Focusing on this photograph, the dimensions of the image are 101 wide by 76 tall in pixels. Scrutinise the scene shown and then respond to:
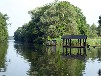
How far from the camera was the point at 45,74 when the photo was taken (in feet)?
92.0

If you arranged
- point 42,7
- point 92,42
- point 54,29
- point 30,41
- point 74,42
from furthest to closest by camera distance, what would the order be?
point 30,41 < point 42,7 < point 54,29 < point 92,42 < point 74,42

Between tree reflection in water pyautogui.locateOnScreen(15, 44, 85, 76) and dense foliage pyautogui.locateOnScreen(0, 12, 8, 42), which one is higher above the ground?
dense foliage pyautogui.locateOnScreen(0, 12, 8, 42)

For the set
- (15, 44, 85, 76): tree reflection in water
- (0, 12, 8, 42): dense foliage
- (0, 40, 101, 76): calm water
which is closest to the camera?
(15, 44, 85, 76): tree reflection in water

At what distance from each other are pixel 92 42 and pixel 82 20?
155ft

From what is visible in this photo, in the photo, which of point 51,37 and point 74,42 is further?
point 51,37

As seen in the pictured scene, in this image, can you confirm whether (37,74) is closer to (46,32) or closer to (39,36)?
(46,32)

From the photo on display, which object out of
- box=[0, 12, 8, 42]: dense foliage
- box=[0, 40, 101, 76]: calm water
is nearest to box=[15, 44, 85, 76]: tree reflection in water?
box=[0, 40, 101, 76]: calm water

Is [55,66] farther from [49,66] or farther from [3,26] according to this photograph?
[3,26]

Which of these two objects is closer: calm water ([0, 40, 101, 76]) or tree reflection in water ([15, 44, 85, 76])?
tree reflection in water ([15, 44, 85, 76])

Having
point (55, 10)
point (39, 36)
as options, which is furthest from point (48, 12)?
point (39, 36)

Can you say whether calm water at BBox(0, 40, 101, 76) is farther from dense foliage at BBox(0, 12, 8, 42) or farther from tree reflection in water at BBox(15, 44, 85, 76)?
dense foliage at BBox(0, 12, 8, 42)

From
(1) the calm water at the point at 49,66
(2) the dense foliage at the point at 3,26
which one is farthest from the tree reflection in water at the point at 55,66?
(2) the dense foliage at the point at 3,26

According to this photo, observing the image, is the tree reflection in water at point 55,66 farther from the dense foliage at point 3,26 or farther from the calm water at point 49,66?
the dense foliage at point 3,26

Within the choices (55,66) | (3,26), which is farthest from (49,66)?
(3,26)
